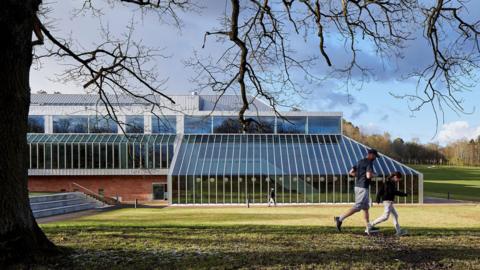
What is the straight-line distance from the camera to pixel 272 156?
141 ft

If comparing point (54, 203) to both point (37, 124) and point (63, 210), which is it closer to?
point (63, 210)

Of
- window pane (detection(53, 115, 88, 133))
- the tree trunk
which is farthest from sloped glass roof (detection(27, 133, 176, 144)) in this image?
the tree trunk

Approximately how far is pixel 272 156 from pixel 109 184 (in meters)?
16.2

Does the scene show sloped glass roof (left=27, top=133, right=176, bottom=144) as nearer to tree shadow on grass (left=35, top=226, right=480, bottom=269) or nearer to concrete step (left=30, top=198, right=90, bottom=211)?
concrete step (left=30, top=198, right=90, bottom=211)

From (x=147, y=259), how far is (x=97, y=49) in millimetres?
4503

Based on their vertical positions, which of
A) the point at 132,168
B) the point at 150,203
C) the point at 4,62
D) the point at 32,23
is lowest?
the point at 150,203

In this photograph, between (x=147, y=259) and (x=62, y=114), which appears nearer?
(x=147, y=259)

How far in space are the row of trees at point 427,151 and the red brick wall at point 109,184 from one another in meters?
72.1

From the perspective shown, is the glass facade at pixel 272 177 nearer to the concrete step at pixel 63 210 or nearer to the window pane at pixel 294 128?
the window pane at pixel 294 128

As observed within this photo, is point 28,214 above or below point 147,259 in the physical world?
above

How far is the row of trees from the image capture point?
11862 cm

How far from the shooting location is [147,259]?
20.0ft

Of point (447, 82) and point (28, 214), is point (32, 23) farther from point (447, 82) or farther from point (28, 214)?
point (447, 82)

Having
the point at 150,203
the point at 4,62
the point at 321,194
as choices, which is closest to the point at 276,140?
the point at 321,194
